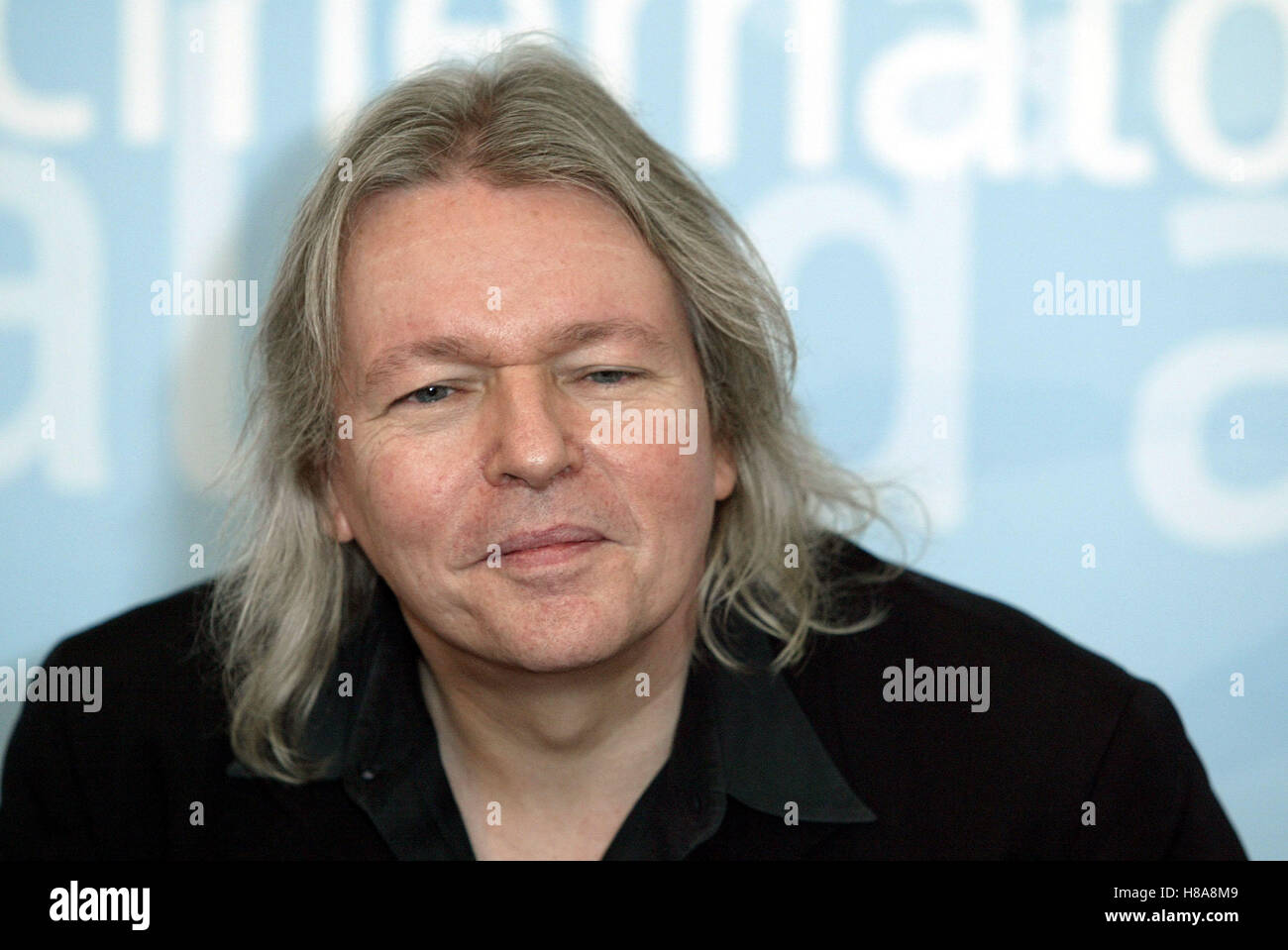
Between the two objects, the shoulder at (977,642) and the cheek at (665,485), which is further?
the shoulder at (977,642)

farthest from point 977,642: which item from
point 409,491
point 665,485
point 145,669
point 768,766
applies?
point 145,669

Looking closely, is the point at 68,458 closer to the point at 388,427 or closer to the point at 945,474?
the point at 388,427

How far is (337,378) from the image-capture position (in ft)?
4.98

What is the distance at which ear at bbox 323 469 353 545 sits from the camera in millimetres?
1612

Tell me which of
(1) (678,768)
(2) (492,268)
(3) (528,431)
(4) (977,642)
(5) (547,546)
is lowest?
(1) (678,768)

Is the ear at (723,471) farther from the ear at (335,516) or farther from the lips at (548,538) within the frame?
the ear at (335,516)

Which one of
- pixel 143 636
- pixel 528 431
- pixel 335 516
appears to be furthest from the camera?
pixel 143 636

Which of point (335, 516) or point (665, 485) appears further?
point (335, 516)

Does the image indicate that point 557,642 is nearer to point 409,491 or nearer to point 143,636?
point 409,491

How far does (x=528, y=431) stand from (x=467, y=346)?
0.12 m

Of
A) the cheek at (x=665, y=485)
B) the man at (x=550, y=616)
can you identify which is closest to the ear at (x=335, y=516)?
the man at (x=550, y=616)

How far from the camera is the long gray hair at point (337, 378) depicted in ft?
4.89

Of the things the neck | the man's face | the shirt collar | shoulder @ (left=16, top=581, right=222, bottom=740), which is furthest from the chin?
shoulder @ (left=16, top=581, right=222, bottom=740)

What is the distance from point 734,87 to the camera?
1932mm
